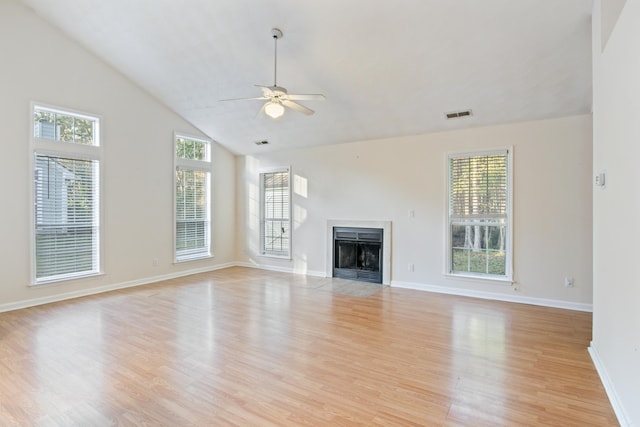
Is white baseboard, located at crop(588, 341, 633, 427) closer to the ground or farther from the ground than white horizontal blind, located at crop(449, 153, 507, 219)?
closer to the ground

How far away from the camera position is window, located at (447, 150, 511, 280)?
4.98m

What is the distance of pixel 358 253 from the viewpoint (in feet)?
21.1

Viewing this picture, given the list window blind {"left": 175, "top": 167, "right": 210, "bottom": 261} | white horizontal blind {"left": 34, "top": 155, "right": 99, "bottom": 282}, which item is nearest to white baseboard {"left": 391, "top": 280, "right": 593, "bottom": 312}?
window blind {"left": 175, "top": 167, "right": 210, "bottom": 261}

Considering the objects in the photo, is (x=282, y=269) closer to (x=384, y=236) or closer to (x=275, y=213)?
(x=275, y=213)

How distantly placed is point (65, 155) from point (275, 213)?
3.82m

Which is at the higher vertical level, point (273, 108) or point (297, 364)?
point (273, 108)

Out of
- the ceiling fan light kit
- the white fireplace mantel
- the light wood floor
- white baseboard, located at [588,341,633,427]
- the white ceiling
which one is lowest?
the light wood floor

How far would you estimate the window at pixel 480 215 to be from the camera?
498 centimetres

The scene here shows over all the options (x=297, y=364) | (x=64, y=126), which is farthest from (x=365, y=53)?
(x=64, y=126)

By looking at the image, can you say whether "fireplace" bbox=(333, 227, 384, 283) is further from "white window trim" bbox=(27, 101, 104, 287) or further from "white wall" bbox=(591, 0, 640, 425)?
"white window trim" bbox=(27, 101, 104, 287)

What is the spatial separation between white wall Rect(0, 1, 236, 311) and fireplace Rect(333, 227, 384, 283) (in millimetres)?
2843

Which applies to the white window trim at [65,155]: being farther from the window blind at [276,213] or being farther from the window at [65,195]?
the window blind at [276,213]

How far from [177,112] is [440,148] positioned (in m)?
4.90

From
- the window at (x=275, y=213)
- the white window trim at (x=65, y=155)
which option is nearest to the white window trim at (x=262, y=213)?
the window at (x=275, y=213)
